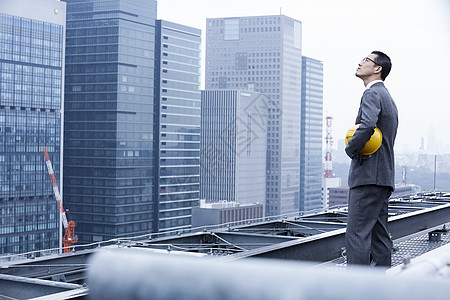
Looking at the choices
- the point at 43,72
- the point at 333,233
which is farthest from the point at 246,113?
the point at 333,233

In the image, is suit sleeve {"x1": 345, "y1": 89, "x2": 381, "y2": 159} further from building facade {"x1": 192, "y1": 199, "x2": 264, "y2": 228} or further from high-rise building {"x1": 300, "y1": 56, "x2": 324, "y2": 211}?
high-rise building {"x1": 300, "y1": 56, "x2": 324, "y2": 211}

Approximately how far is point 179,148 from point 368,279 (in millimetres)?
112781

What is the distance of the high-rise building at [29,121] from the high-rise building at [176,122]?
742 inches

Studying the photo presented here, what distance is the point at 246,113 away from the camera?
137m

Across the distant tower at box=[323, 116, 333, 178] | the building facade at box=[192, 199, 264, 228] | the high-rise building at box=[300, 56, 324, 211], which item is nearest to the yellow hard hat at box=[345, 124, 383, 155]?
the building facade at box=[192, 199, 264, 228]

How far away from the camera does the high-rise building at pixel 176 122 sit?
109 meters

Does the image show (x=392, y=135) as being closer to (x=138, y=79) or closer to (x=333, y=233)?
(x=333, y=233)

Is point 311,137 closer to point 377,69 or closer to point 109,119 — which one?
point 109,119

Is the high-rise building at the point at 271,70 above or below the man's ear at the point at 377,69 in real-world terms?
above

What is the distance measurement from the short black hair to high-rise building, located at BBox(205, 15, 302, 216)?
14771 centimetres

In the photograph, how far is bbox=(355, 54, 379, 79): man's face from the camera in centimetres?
320

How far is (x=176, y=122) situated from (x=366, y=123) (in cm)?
10996

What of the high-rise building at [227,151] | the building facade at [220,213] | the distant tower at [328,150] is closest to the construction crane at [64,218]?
the building facade at [220,213]

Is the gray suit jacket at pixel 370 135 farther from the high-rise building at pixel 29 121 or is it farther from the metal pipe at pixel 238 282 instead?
the high-rise building at pixel 29 121
